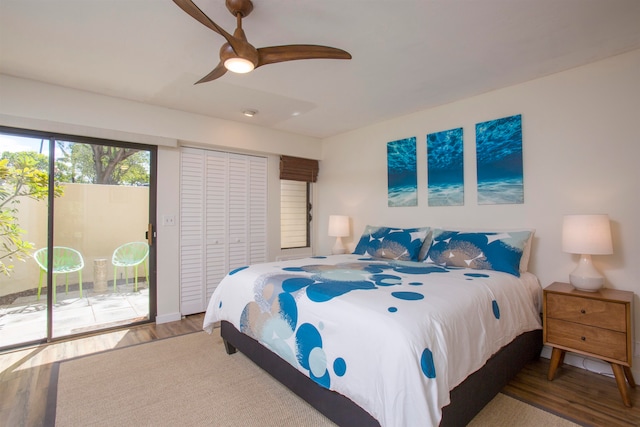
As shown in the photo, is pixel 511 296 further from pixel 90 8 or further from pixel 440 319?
pixel 90 8

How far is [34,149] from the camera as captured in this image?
288cm

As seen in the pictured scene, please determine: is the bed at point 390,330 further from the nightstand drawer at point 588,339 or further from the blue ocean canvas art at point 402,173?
the blue ocean canvas art at point 402,173

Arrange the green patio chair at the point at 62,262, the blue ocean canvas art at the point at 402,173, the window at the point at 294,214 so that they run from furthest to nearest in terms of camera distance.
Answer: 1. the window at the point at 294,214
2. the blue ocean canvas art at the point at 402,173
3. the green patio chair at the point at 62,262

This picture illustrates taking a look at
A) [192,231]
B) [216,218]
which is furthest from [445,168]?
[192,231]

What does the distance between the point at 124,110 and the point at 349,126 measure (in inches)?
102

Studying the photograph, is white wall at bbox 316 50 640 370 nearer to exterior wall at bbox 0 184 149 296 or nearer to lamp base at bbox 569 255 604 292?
lamp base at bbox 569 255 604 292

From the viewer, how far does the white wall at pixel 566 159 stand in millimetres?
2277

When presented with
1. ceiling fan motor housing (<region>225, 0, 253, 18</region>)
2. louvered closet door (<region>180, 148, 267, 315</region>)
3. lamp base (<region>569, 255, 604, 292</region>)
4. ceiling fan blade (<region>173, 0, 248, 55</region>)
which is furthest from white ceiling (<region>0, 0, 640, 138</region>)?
lamp base (<region>569, 255, 604, 292</region>)

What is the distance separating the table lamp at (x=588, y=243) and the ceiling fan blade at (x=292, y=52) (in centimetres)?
204

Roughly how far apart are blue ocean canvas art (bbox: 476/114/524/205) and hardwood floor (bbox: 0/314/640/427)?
1.42 m

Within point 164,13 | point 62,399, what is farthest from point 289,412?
point 164,13

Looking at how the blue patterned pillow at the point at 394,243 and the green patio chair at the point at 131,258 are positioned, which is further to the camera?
the green patio chair at the point at 131,258

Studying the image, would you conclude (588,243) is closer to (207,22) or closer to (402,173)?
(402,173)

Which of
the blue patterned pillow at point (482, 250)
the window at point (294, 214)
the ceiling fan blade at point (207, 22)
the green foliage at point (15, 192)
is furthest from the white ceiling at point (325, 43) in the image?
the window at point (294, 214)
